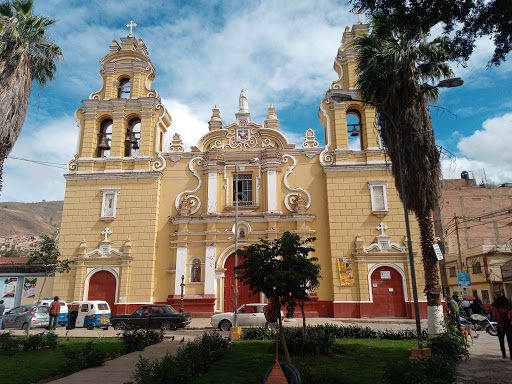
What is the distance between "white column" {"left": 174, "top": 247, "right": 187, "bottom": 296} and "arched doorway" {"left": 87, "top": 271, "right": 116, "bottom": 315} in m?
3.45

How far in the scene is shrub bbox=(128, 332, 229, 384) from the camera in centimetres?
697

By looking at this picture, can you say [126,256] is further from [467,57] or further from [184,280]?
[467,57]

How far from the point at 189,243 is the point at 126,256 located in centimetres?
342

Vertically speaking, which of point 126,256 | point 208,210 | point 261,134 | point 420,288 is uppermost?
point 261,134

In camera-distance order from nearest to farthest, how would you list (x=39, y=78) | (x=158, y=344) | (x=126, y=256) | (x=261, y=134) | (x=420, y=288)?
(x=158, y=344) < (x=39, y=78) < (x=420, y=288) < (x=126, y=256) < (x=261, y=134)

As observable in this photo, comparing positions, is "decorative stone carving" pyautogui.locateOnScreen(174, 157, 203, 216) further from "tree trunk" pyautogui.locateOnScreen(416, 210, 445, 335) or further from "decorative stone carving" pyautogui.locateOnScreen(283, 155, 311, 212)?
"tree trunk" pyautogui.locateOnScreen(416, 210, 445, 335)

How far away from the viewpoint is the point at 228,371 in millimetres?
8820

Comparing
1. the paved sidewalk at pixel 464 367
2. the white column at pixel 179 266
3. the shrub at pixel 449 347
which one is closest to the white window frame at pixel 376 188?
the paved sidewalk at pixel 464 367

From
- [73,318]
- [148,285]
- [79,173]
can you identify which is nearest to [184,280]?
[148,285]

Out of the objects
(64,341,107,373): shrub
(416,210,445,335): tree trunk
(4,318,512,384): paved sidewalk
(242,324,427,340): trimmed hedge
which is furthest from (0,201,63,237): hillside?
(416,210,445,335): tree trunk

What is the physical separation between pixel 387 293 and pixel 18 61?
1895cm

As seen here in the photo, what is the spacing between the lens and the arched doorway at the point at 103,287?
22312 mm

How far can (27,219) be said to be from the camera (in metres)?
125

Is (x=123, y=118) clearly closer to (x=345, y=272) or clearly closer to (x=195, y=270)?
(x=195, y=270)
